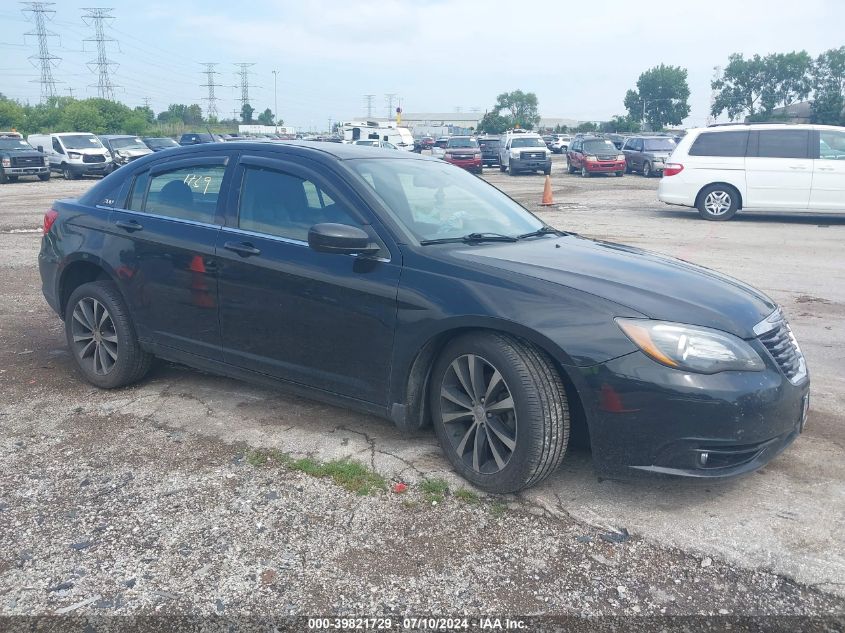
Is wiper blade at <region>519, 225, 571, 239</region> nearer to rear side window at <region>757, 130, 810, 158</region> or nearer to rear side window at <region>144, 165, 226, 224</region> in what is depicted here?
rear side window at <region>144, 165, 226, 224</region>

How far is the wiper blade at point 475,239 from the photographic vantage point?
161 inches

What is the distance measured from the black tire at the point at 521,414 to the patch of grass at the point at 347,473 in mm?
476

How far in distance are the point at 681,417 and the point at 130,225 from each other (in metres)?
3.62

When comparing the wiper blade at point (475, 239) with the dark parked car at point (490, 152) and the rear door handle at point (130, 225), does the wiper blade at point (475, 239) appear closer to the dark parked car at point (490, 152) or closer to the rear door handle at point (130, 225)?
the rear door handle at point (130, 225)

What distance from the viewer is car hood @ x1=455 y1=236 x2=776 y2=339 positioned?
3514 mm

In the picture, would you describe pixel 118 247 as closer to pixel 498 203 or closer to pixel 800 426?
pixel 498 203

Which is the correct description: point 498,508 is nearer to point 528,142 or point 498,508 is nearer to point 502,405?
point 502,405

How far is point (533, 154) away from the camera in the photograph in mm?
33406

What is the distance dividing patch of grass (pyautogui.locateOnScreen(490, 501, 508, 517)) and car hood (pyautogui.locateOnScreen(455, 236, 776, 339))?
105 cm

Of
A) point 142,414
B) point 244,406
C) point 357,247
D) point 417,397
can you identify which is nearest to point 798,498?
point 417,397

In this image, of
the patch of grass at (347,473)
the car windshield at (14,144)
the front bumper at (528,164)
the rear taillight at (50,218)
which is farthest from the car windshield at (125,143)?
the patch of grass at (347,473)

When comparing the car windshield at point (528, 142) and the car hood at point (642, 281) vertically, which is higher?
the car windshield at point (528, 142)

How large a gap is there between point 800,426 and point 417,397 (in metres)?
1.82

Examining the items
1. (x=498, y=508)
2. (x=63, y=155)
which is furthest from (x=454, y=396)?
(x=63, y=155)
